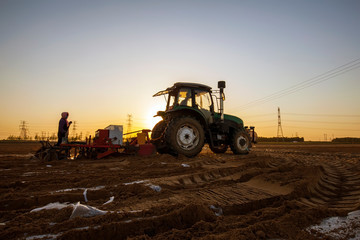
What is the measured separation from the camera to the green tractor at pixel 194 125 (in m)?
6.63

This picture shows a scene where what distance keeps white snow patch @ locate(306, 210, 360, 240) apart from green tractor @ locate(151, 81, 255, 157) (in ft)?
16.2

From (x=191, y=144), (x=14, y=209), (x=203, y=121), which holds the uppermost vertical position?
(x=203, y=121)

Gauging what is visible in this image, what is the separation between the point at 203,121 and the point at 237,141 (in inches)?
73.0

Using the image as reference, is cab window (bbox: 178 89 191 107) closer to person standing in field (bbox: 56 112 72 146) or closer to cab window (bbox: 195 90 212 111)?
cab window (bbox: 195 90 212 111)

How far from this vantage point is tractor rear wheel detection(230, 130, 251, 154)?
816 cm

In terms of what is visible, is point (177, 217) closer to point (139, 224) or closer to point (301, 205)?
point (139, 224)

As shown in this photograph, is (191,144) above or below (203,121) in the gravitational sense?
below

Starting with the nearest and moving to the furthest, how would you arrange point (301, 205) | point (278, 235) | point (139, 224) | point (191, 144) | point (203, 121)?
point (278, 235)
point (139, 224)
point (301, 205)
point (191, 144)
point (203, 121)

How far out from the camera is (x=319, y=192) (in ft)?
8.78

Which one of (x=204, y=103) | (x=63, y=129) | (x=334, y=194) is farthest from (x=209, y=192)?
(x=63, y=129)

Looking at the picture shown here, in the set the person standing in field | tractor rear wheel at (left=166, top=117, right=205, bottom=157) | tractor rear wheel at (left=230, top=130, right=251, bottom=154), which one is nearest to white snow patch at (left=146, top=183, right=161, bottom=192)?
tractor rear wheel at (left=166, top=117, right=205, bottom=157)

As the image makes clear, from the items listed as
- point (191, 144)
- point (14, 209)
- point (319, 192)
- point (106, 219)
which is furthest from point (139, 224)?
point (191, 144)

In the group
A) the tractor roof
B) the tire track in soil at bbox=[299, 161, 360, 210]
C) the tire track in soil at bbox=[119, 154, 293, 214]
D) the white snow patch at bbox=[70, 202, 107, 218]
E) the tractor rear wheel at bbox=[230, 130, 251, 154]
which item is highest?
the tractor roof

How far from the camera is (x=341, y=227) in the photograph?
1.57m
